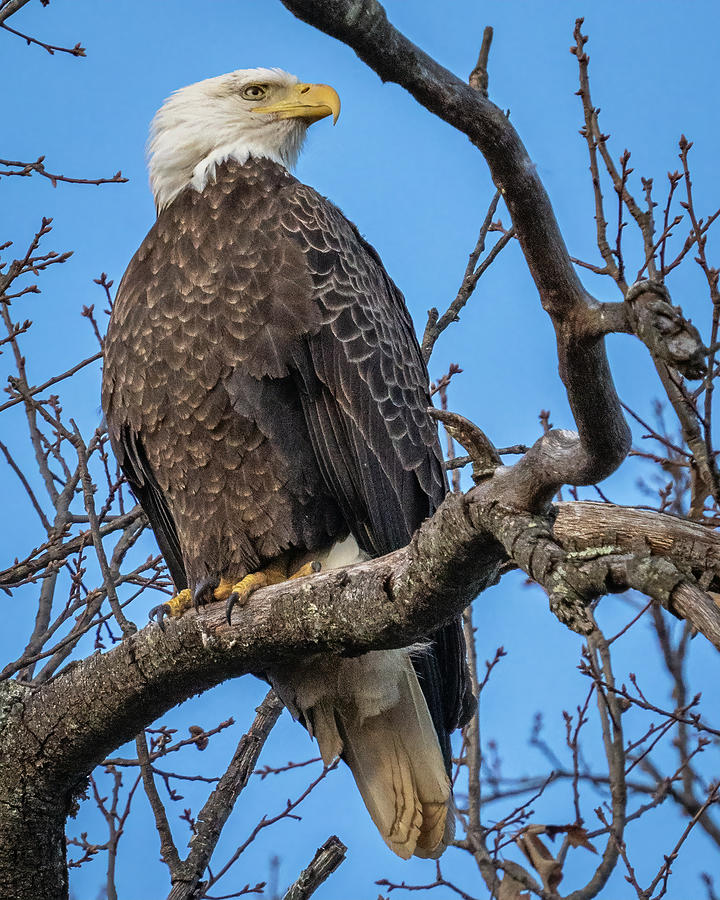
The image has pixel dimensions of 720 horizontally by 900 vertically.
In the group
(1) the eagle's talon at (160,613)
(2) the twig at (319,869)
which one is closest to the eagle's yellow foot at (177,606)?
(1) the eagle's talon at (160,613)

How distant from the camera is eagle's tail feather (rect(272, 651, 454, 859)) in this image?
390cm

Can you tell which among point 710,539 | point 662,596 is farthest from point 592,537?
point 662,596

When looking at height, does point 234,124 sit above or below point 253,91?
below

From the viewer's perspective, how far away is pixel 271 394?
3.68 metres

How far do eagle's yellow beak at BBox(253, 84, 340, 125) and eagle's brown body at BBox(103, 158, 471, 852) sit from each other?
21.9 inches

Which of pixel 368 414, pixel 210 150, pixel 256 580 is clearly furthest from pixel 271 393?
pixel 210 150

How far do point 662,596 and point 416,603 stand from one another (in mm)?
893

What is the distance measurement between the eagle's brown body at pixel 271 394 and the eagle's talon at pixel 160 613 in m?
0.16

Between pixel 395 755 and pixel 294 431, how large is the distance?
123cm

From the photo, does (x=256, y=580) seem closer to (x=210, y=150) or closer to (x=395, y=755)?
(x=395, y=755)

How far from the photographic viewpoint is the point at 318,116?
4480 mm

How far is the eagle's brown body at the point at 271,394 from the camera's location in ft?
12.1

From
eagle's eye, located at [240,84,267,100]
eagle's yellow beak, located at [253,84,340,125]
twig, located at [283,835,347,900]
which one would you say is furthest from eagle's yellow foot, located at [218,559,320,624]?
eagle's eye, located at [240,84,267,100]

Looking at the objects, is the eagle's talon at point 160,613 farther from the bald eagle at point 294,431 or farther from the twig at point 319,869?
the twig at point 319,869
